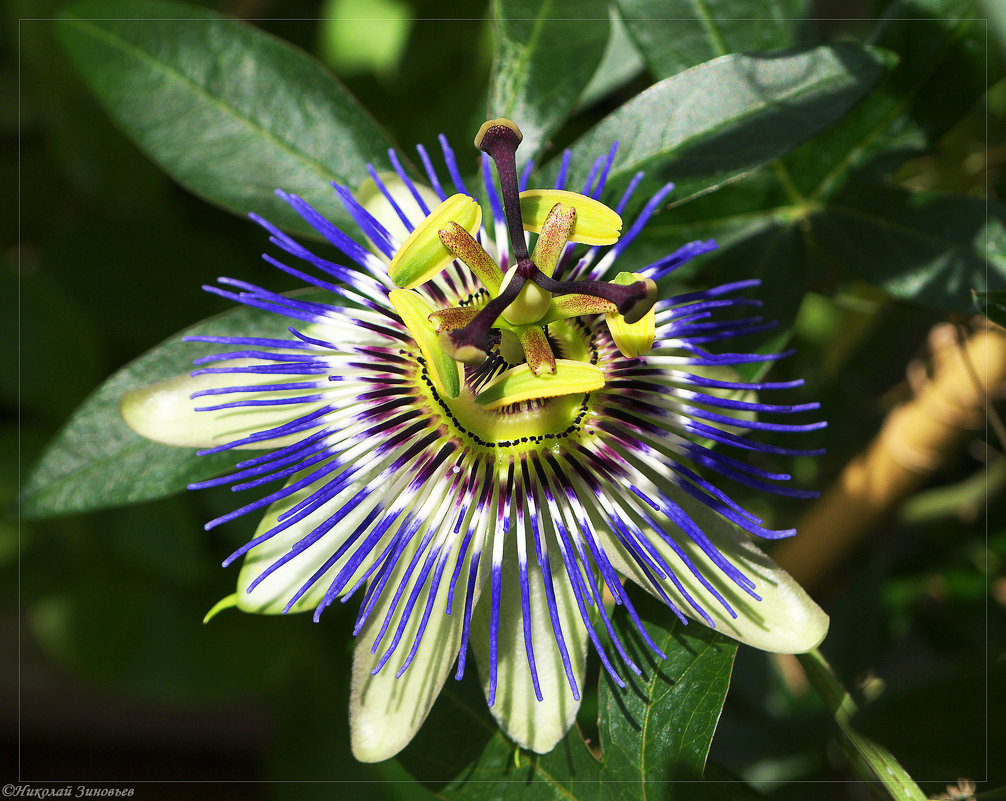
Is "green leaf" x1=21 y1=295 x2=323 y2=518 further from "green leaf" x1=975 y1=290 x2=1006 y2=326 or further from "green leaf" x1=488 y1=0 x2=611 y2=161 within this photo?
"green leaf" x1=975 y1=290 x2=1006 y2=326

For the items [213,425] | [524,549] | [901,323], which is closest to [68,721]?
[213,425]

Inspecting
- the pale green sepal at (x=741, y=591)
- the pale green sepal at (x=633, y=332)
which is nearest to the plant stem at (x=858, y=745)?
the pale green sepal at (x=741, y=591)

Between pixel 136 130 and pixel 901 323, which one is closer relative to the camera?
pixel 136 130

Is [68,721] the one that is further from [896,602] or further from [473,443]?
[896,602]

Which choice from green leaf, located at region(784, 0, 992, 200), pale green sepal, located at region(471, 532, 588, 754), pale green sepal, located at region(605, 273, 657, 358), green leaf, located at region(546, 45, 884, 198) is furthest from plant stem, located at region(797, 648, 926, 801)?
green leaf, located at region(784, 0, 992, 200)

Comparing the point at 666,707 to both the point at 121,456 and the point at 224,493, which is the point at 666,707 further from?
the point at 224,493

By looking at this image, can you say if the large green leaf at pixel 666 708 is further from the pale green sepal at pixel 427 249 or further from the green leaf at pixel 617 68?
the green leaf at pixel 617 68
